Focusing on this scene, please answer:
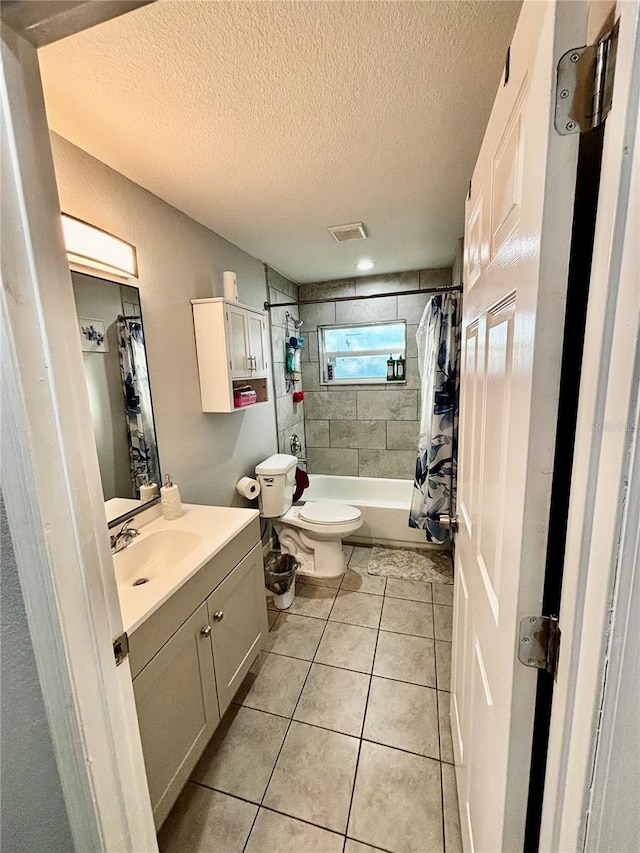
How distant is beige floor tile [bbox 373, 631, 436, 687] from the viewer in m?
1.74

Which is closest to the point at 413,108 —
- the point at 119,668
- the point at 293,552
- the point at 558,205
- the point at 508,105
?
the point at 508,105

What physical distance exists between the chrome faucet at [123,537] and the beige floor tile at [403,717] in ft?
4.31

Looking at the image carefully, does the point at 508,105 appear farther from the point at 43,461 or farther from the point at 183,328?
the point at 183,328

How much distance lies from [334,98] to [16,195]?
3.51 ft

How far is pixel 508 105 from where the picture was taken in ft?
2.08

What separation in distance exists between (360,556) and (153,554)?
1.83 meters

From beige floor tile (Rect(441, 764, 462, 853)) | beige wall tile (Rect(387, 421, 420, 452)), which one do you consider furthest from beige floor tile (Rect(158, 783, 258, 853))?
beige wall tile (Rect(387, 421, 420, 452))

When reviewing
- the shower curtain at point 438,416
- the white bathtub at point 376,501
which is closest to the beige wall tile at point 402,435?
the white bathtub at point 376,501

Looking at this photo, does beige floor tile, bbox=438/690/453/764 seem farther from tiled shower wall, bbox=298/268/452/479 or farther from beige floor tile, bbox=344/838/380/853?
tiled shower wall, bbox=298/268/452/479

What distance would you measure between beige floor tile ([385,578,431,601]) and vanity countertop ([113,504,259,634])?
1329mm

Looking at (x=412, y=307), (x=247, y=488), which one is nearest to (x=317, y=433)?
(x=247, y=488)

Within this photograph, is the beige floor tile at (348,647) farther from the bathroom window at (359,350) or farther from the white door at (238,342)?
the bathroom window at (359,350)

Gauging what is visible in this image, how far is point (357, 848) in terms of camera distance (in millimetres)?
1128

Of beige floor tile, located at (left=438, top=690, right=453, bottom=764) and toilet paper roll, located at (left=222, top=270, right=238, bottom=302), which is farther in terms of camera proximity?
toilet paper roll, located at (left=222, top=270, right=238, bottom=302)
